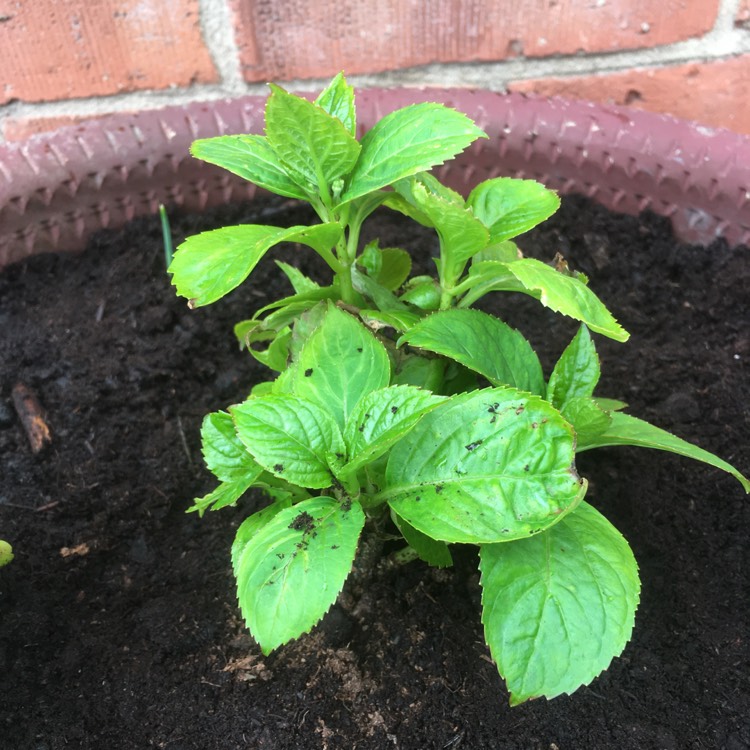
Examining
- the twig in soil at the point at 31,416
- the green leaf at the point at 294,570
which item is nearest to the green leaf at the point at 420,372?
the green leaf at the point at 294,570

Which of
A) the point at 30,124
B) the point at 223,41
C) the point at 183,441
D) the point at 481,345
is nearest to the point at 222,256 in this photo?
the point at 481,345

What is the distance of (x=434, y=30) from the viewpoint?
1288 millimetres

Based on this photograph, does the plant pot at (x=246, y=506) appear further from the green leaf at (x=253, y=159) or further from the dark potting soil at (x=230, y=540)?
the green leaf at (x=253, y=159)

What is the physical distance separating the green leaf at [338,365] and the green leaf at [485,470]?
59 mm

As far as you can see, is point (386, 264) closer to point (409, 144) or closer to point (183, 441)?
point (409, 144)

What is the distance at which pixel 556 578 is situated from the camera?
577 mm

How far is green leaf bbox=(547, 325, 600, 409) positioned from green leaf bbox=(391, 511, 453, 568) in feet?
0.56

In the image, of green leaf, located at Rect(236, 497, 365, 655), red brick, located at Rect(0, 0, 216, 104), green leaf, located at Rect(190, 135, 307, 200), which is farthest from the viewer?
red brick, located at Rect(0, 0, 216, 104)

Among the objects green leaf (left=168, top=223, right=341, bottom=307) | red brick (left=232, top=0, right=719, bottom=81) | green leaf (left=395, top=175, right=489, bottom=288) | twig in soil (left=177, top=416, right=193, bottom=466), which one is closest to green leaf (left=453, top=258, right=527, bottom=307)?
green leaf (left=395, top=175, right=489, bottom=288)

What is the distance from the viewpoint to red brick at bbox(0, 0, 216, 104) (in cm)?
125

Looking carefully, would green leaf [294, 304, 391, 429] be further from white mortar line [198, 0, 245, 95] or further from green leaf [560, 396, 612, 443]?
white mortar line [198, 0, 245, 95]

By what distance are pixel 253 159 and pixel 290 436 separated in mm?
243

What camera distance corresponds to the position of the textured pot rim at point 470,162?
1.05 m

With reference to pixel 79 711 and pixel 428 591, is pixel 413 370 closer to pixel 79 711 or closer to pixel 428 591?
pixel 428 591
